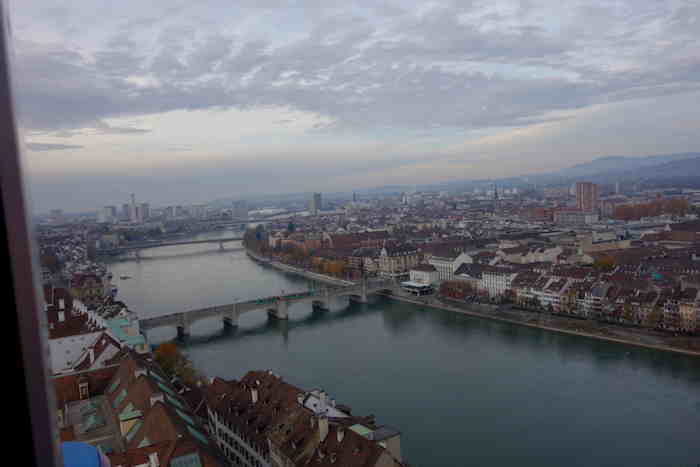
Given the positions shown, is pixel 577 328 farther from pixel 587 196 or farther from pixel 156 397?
pixel 587 196

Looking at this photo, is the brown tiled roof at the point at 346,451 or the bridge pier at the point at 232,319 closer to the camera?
the brown tiled roof at the point at 346,451

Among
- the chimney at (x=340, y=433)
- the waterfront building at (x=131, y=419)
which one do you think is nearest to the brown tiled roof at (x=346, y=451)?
the chimney at (x=340, y=433)

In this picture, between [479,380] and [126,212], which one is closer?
[479,380]

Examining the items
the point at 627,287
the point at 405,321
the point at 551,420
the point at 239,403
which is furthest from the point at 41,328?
the point at 627,287

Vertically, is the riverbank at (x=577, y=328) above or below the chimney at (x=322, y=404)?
below

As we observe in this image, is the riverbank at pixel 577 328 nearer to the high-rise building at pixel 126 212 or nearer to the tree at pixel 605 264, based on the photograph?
the tree at pixel 605 264

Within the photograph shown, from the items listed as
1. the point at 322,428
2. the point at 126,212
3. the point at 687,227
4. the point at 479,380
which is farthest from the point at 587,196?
the point at 126,212
